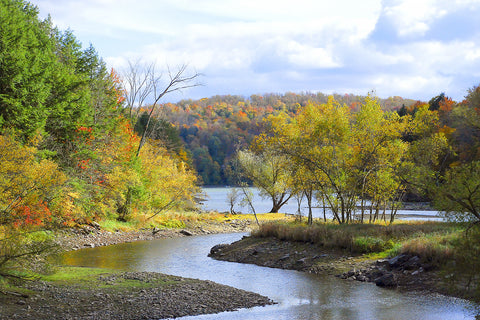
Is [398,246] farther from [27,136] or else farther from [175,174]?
[175,174]

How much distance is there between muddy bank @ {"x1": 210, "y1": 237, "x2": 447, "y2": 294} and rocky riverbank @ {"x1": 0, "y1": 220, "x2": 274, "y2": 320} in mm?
5113

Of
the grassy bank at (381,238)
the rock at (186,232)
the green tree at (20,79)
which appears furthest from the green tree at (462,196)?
the rock at (186,232)

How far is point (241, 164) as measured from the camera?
1927 inches

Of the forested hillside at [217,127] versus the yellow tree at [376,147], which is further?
the forested hillside at [217,127]

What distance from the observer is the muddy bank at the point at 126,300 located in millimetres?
11977

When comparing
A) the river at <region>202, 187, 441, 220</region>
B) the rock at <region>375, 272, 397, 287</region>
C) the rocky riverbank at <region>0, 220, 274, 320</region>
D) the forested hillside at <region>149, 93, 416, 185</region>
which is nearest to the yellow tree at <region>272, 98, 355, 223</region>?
the rock at <region>375, 272, 397, 287</region>

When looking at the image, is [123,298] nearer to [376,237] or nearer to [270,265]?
[270,265]

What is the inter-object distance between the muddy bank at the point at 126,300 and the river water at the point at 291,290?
73cm

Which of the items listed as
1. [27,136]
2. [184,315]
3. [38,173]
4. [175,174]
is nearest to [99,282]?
[184,315]

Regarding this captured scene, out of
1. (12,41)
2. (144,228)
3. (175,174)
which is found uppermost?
(12,41)

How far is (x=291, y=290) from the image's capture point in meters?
16.6

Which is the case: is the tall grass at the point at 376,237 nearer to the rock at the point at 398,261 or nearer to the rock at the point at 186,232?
the rock at the point at 398,261

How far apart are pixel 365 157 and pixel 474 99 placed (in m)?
30.6

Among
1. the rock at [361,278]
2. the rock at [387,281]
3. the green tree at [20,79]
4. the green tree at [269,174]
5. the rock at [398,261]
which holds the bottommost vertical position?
→ the rock at [361,278]
